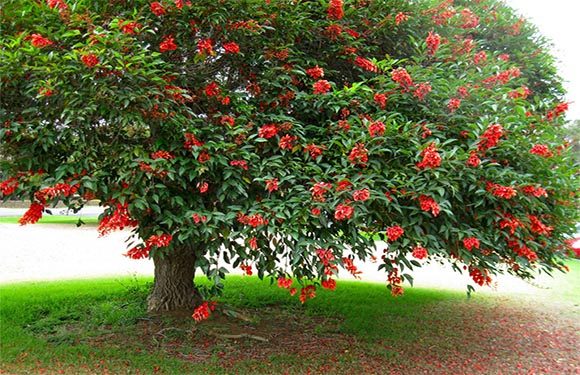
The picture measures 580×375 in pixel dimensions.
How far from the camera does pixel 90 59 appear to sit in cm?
259

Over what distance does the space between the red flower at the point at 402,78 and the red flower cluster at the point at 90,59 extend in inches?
76.8

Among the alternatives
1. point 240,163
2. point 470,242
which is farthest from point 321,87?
point 470,242

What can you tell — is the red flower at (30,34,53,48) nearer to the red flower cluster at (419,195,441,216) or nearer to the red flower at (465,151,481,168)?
the red flower cluster at (419,195,441,216)

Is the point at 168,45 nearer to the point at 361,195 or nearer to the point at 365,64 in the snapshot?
the point at 365,64

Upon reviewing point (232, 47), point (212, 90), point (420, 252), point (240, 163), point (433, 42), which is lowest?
point (420, 252)

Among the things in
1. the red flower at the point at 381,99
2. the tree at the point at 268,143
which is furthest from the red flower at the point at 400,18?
the red flower at the point at 381,99

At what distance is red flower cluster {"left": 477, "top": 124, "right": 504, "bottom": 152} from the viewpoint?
2.85 meters

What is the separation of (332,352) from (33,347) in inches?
108

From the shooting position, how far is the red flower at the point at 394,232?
2773 mm

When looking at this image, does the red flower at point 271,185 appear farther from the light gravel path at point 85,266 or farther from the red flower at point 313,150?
the light gravel path at point 85,266

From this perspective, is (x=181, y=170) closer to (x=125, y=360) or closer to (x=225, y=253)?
(x=225, y=253)

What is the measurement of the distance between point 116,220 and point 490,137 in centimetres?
237

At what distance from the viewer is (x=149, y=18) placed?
124 inches

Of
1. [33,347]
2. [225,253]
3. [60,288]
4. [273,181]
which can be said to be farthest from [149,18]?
[60,288]
